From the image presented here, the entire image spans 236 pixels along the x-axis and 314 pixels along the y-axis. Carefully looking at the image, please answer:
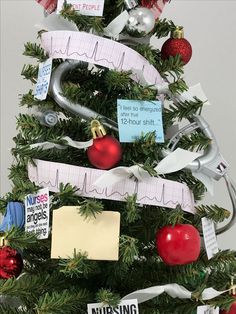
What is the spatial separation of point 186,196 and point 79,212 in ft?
0.61

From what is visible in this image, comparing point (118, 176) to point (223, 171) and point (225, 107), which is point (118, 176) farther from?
point (225, 107)

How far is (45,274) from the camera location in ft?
3.02

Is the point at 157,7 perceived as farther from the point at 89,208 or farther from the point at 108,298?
the point at 108,298

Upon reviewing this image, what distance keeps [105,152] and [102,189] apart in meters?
0.05

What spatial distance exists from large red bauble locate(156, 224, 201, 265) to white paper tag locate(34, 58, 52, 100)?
0.28 meters

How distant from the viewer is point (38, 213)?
88 centimetres

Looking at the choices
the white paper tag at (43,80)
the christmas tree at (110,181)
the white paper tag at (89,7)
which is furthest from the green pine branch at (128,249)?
the white paper tag at (89,7)

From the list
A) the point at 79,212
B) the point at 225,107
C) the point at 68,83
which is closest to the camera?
the point at 79,212

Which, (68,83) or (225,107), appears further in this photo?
(225,107)

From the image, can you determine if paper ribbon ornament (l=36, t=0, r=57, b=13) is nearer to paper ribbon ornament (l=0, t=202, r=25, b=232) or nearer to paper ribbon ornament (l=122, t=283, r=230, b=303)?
paper ribbon ornament (l=0, t=202, r=25, b=232)

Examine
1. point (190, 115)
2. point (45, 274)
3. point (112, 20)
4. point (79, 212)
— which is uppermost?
point (112, 20)

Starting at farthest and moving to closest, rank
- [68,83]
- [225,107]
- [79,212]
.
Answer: [225,107]
[68,83]
[79,212]

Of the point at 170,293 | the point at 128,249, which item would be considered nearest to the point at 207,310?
the point at 170,293

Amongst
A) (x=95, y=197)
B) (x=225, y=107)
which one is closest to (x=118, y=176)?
(x=95, y=197)
